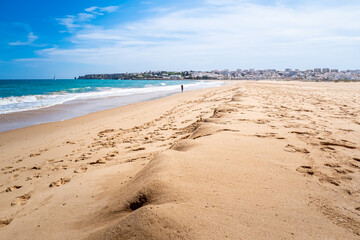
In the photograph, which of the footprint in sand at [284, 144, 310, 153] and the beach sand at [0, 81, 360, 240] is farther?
the footprint in sand at [284, 144, 310, 153]

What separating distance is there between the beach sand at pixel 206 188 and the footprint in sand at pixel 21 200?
0.02 m

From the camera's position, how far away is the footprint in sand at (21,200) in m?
3.23

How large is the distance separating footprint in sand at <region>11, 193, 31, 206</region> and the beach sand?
16mm

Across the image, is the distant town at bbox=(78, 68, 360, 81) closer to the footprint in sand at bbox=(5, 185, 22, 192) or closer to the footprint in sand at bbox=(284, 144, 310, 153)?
the footprint in sand at bbox=(284, 144, 310, 153)

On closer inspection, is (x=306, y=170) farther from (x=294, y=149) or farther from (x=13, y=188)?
(x=13, y=188)

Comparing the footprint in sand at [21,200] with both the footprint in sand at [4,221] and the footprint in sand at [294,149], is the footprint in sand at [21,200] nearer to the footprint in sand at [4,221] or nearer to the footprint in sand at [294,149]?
the footprint in sand at [4,221]

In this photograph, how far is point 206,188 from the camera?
7.11 ft

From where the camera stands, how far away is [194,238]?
4.91 ft

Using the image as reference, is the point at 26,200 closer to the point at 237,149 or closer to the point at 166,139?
the point at 166,139

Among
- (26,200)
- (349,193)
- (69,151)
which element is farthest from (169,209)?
(69,151)

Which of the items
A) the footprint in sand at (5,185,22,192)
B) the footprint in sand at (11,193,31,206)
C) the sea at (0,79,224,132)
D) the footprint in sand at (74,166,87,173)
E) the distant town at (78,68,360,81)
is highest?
the distant town at (78,68,360,81)

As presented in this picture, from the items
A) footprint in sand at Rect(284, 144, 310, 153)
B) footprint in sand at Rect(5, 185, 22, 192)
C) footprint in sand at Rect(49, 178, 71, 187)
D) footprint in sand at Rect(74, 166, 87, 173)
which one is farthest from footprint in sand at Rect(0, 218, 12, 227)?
footprint in sand at Rect(284, 144, 310, 153)

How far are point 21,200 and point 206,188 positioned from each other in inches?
119

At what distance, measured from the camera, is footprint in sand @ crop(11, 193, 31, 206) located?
3.23m
